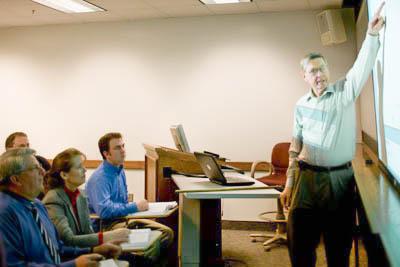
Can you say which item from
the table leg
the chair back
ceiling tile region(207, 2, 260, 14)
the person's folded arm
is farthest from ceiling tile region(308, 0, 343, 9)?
the person's folded arm

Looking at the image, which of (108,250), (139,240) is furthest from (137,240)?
(108,250)

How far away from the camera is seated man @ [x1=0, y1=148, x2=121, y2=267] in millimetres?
1764

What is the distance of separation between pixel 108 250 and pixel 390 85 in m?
1.57

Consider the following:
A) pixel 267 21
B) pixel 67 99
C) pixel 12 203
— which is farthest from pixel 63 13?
pixel 12 203

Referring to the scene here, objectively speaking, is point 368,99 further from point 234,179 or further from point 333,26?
point 333,26

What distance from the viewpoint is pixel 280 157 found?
4988 millimetres

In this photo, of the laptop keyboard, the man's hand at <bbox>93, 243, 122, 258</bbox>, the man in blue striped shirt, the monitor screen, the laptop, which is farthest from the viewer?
the laptop keyboard

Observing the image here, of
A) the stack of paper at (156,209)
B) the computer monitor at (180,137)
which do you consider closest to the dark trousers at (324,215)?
the stack of paper at (156,209)

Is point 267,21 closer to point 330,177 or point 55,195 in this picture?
point 330,177

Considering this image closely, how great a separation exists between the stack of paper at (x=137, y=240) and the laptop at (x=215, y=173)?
0.59m

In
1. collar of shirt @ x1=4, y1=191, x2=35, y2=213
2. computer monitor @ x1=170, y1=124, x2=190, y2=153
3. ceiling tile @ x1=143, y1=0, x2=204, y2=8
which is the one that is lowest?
collar of shirt @ x1=4, y1=191, x2=35, y2=213

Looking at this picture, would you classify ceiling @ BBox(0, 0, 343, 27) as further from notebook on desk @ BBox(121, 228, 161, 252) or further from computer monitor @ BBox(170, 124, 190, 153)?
notebook on desk @ BBox(121, 228, 161, 252)

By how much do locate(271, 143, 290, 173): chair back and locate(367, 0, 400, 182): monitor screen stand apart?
2585 millimetres

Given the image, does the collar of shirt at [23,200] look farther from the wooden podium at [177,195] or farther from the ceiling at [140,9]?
the ceiling at [140,9]
